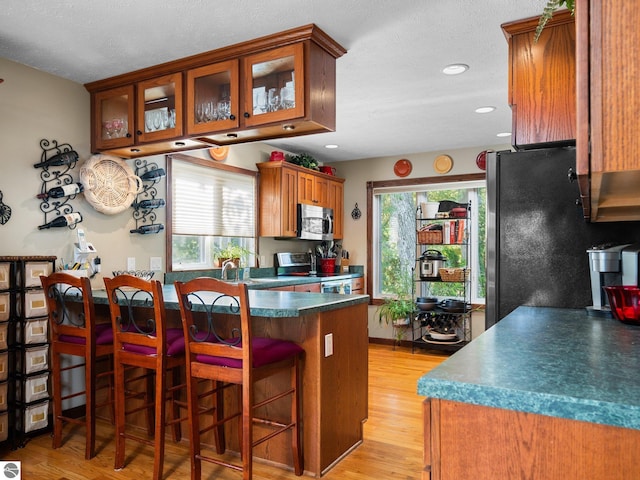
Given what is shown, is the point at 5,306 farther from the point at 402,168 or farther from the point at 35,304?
the point at 402,168

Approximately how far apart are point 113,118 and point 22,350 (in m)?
1.66

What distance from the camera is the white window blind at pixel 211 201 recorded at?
425 cm

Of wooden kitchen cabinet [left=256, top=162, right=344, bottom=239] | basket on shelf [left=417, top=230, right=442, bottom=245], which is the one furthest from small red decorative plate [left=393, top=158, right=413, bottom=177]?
wooden kitchen cabinet [left=256, top=162, right=344, bottom=239]

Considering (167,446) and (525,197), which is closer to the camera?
(525,197)

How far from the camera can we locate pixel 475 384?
0.89 metres

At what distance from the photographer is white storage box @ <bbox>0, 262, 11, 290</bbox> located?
2.79m

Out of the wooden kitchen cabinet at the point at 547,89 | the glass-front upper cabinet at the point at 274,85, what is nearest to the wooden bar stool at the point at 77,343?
the glass-front upper cabinet at the point at 274,85

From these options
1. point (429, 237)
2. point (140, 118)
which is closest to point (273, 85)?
point (140, 118)

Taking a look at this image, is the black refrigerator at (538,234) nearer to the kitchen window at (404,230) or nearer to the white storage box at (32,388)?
the white storage box at (32,388)

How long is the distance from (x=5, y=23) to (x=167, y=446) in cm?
254

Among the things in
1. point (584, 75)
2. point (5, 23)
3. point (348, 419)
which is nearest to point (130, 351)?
point (348, 419)

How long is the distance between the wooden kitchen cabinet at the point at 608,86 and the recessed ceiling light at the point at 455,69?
261 cm

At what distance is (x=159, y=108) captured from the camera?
10.6ft

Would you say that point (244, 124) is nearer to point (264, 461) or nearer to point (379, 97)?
point (379, 97)
